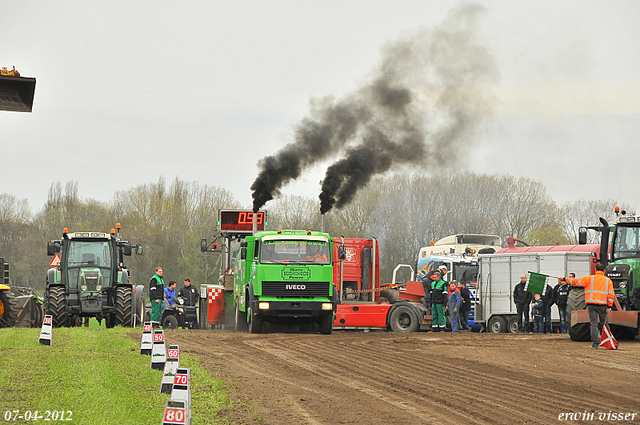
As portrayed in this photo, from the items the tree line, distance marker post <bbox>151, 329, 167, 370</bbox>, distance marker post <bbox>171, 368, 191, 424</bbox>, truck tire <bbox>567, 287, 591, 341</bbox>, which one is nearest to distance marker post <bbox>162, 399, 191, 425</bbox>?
distance marker post <bbox>171, 368, 191, 424</bbox>

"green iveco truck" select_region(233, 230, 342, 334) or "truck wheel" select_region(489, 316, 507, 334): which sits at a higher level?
"green iveco truck" select_region(233, 230, 342, 334)

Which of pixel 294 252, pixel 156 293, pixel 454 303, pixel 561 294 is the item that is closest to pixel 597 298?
pixel 561 294

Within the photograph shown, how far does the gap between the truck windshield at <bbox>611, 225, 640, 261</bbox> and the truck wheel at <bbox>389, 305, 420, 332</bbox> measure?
6.42m

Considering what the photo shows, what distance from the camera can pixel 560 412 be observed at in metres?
8.76

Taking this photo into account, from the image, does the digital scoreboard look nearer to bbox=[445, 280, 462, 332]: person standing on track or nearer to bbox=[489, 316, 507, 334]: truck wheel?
bbox=[445, 280, 462, 332]: person standing on track

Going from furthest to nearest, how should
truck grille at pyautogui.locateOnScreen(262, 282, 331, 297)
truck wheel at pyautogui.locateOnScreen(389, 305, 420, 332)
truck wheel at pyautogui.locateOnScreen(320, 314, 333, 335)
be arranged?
truck wheel at pyautogui.locateOnScreen(389, 305, 420, 332)
truck wheel at pyautogui.locateOnScreen(320, 314, 333, 335)
truck grille at pyautogui.locateOnScreen(262, 282, 331, 297)

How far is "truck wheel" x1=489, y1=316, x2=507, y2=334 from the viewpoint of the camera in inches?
990

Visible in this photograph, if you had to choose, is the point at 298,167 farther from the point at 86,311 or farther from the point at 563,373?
the point at 563,373

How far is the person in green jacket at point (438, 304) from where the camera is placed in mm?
22938

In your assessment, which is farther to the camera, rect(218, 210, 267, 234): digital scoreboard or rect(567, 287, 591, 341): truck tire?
rect(218, 210, 267, 234): digital scoreboard

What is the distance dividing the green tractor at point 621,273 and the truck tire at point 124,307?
12399mm

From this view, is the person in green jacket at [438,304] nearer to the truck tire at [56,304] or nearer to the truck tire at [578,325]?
the truck tire at [578,325]

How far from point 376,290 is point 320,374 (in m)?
15.1

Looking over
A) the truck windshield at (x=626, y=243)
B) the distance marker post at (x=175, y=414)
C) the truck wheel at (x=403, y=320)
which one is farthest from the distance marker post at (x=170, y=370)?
the truck wheel at (x=403, y=320)
